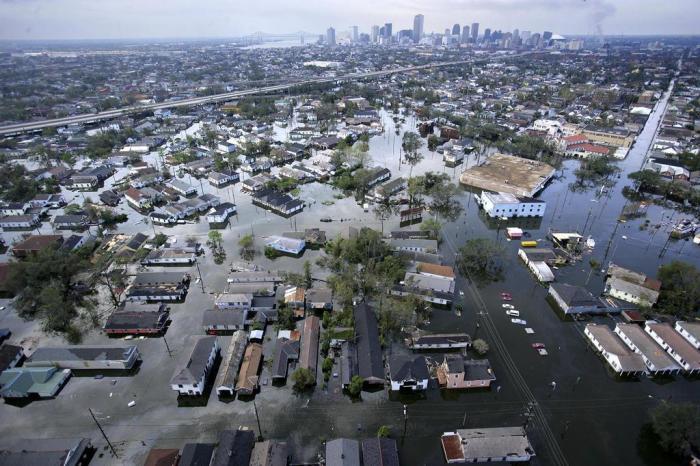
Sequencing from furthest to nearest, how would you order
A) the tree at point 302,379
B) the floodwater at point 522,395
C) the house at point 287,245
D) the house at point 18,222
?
the house at point 18,222 → the house at point 287,245 → the tree at point 302,379 → the floodwater at point 522,395

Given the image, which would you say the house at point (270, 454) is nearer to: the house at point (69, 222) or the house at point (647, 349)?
the house at point (647, 349)

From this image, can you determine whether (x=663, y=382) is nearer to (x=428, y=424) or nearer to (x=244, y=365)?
(x=428, y=424)

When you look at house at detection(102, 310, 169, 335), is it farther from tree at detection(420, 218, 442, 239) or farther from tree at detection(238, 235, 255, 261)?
tree at detection(420, 218, 442, 239)

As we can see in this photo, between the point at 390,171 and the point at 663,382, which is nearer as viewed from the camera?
the point at 663,382

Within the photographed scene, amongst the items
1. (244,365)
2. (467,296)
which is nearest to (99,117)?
(244,365)

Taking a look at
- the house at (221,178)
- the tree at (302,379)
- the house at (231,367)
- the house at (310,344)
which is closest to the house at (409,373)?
the tree at (302,379)

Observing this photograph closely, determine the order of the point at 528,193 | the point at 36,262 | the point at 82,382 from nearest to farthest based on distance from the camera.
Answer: the point at 82,382, the point at 36,262, the point at 528,193

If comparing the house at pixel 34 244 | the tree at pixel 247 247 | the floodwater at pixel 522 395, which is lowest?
the floodwater at pixel 522 395
